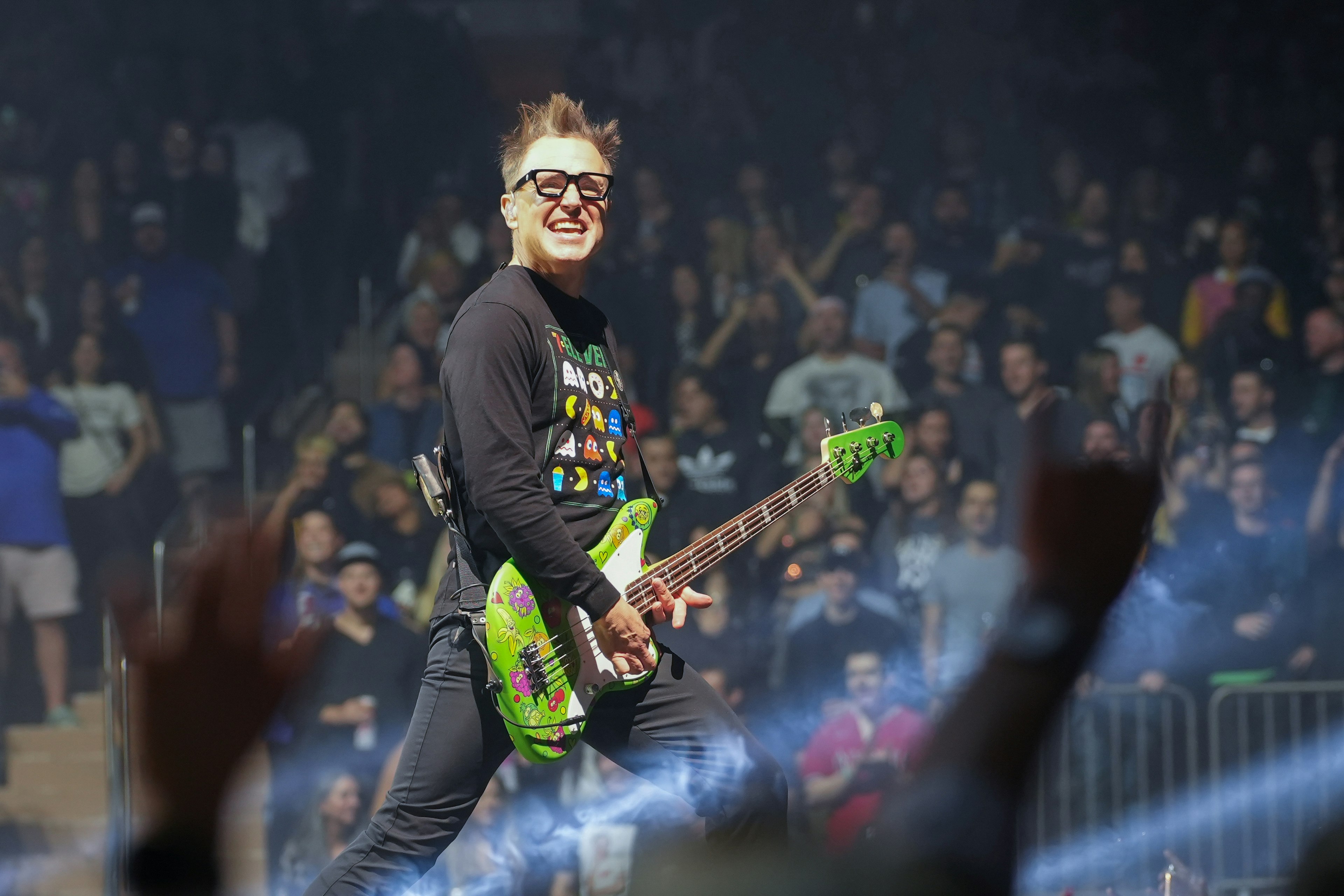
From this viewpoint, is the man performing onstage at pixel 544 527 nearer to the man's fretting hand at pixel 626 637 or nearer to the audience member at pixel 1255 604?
A: the man's fretting hand at pixel 626 637

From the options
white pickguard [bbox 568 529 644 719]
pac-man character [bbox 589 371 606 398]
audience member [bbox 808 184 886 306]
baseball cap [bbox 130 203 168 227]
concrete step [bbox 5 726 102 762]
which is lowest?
concrete step [bbox 5 726 102 762]

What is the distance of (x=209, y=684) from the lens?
1.15m

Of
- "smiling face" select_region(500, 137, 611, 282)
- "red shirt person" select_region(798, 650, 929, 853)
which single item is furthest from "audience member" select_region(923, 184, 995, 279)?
"smiling face" select_region(500, 137, 611, 282)

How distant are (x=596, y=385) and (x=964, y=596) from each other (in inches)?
164

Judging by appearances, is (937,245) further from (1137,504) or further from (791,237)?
(1137,504)

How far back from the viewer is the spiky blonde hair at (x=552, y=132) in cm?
333

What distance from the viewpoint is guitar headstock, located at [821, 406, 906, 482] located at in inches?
145

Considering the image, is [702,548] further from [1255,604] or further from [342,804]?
[1255,604]

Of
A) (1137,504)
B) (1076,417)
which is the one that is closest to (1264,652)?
(1076,417)

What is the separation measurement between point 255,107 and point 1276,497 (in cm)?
666

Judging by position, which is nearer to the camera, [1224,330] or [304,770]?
[304,770]

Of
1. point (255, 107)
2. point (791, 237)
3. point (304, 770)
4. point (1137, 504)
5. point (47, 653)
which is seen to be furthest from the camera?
point (255, 107)

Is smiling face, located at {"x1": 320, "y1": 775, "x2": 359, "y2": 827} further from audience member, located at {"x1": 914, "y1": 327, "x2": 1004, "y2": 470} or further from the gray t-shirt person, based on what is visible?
audience member, located at {"x1": 914, "y1": 327, "x2": 1004, "y2": 470}

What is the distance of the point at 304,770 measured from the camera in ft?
22.1
